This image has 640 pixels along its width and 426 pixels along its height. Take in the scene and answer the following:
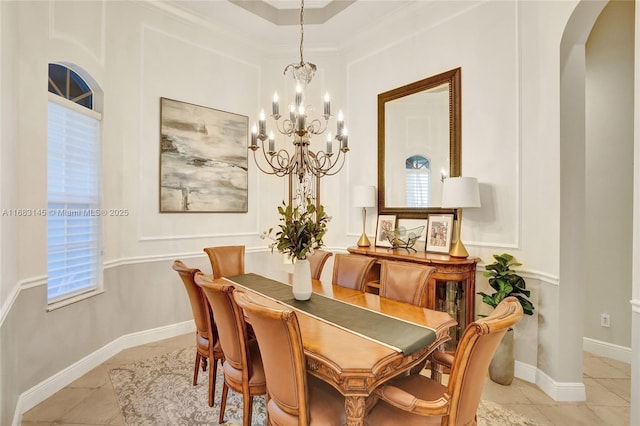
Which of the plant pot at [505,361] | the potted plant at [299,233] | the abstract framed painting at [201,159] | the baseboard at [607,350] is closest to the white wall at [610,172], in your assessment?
the baseboard at [607,350]

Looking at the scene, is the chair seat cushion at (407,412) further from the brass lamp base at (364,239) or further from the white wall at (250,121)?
the brass lamp base at (364,239)

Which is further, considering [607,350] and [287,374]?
[607,350]

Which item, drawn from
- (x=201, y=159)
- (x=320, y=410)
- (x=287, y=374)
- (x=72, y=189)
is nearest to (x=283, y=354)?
(x=287, y=374)

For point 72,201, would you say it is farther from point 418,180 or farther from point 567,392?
point 567,392

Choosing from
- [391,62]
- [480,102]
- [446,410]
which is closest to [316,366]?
[446,410]

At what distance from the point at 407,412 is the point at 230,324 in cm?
105

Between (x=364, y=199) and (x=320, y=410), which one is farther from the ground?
(x=364, y=199)

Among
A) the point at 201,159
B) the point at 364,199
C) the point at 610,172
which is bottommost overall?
the point at 364,199

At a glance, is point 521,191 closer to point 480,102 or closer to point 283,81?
point 480,102

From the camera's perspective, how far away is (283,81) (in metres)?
4.52

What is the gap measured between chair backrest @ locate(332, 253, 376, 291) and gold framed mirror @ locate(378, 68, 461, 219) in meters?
1.11

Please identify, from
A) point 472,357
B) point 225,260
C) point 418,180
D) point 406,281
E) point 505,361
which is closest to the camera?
point 472,357

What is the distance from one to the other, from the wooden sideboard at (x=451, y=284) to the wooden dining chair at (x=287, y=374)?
1.61 metres

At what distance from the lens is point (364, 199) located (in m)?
3.83
